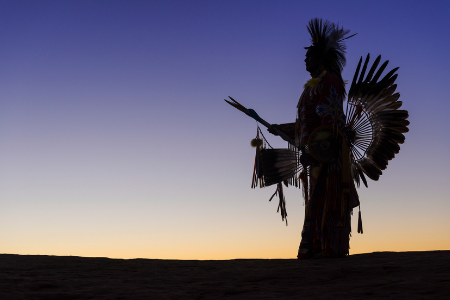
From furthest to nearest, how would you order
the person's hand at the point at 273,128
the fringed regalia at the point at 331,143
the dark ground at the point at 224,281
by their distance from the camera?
the person's hand at the point at 273,128, the fringed regalia at the point at 331,143, the dark ground at the point at 224,281

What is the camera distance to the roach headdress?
652 cm

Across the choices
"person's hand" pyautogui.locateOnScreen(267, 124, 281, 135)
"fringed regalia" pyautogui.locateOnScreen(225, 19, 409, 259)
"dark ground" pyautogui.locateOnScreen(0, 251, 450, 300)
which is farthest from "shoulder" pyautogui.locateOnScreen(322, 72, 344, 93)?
"dark ground" pyautogui.locateOnScreen(0, 251, 450, 300)

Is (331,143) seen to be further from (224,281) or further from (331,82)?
(224,281)

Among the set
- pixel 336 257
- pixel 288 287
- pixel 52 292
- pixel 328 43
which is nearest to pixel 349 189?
pixel 336 257

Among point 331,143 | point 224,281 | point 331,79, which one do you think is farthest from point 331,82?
point 224,281

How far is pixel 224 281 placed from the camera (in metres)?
3.79

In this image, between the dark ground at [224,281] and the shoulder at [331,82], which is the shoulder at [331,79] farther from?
the dark ground at [224,281]

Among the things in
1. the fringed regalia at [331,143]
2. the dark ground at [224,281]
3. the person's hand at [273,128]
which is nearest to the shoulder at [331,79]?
the fringed regalia at [331,143]

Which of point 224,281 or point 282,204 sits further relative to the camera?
point 282,204

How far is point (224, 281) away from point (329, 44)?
400 centimetres

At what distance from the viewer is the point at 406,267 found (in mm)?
4129

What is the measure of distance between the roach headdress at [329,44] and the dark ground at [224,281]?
2.91 m

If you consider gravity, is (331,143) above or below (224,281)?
above

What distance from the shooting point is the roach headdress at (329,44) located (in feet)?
21.4
